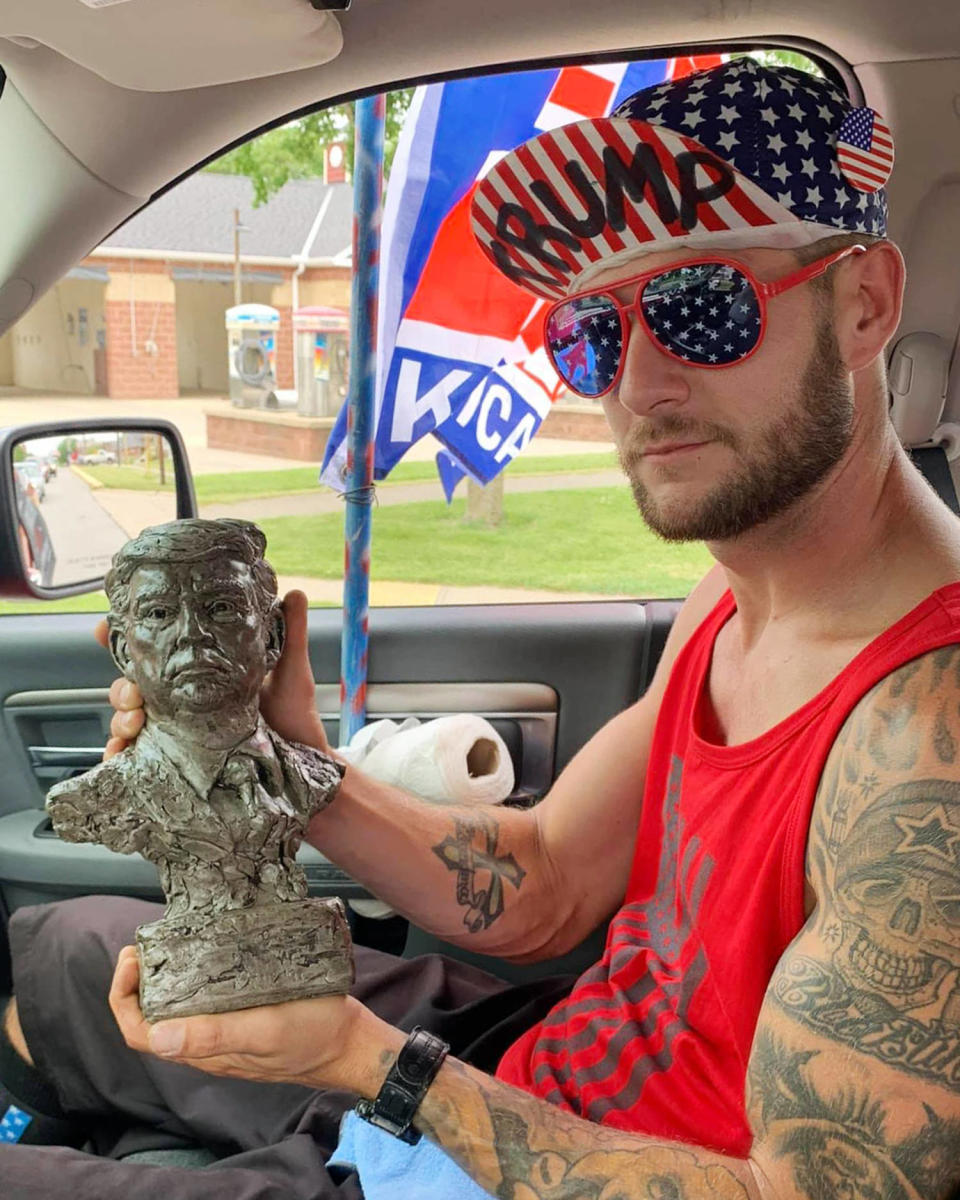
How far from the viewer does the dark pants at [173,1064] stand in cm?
177

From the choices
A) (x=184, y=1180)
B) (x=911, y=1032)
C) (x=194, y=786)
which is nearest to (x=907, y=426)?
(x=911, y=1032)

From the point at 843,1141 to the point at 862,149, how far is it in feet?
4.14

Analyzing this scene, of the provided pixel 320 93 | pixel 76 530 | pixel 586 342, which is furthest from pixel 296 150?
pixel 586 342

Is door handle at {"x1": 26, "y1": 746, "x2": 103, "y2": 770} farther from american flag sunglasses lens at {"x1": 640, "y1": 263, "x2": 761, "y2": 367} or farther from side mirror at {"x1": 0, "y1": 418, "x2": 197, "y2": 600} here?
american flag sunglasses lens at {"x1": 640, "y1": 263, "x2": 761, "y2": 367}

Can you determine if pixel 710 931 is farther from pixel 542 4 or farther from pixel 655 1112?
pixel 542 4

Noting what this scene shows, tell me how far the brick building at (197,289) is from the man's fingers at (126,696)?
20.2ft

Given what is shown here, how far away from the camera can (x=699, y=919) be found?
5.63 ft

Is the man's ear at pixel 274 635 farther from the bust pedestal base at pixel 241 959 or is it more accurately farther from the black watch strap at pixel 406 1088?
the black watch strap at pixel 406 1088

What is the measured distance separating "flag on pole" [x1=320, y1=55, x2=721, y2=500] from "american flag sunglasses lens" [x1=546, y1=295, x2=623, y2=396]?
4.45 feet

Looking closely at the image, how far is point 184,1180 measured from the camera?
1690 mm

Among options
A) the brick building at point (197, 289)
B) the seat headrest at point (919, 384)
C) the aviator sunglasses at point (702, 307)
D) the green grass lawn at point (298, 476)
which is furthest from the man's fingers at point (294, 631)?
the brick building at point (197, 289)

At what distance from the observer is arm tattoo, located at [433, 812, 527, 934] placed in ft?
7.02

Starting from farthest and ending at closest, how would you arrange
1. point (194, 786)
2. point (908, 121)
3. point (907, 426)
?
1. point (907, 426)
2. point (908, 121)
3. point (194, 786)

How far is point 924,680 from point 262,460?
21.6 feet
